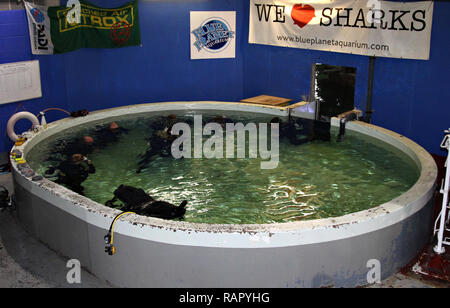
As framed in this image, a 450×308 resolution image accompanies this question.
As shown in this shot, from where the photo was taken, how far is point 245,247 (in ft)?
13.8

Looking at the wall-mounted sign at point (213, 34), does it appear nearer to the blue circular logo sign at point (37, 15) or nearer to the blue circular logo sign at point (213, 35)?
the blue circular logo sign at point (213, 35)

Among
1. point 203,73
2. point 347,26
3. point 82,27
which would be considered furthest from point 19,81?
point 347,26

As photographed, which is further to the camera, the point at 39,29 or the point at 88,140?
the point at 39,29

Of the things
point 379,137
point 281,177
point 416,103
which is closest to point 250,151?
point 281,177

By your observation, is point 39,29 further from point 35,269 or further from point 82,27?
point 35,269

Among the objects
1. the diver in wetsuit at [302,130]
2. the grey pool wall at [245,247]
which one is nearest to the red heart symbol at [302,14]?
the diver in wetsuit at [302,130]

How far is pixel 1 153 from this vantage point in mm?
8797

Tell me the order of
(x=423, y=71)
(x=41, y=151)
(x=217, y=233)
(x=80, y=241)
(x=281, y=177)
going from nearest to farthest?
(x=217, y=233) → (x=80, y=241) → (x=281, y=177) → (x=41, y=151) → (x=423, y=71)

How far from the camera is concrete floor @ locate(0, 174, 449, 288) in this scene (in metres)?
4.73

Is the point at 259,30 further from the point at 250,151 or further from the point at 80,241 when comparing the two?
the point at 80,241

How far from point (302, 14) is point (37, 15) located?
540 centimetres

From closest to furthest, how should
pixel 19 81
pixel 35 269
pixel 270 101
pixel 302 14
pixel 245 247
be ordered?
pixel 245 247
pixel 35 269
pixel 19 81
pixel 302 14
pixel 270 101

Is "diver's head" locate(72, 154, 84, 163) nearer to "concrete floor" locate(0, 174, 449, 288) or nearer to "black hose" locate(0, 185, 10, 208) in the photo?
"black hose" locate(0, 185, 10, 208)
